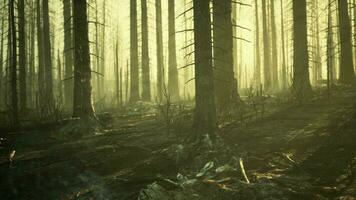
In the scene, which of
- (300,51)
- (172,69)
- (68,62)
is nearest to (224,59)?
(300,51)

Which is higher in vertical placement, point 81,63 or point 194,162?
point 81,63

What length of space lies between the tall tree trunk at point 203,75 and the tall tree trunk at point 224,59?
9.63 ft

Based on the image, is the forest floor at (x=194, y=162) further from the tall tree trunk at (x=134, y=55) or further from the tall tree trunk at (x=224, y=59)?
the tall tree trunk at (x=134, y=55)

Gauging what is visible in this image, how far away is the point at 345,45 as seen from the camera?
14.0 meters

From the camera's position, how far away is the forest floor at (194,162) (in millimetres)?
5668

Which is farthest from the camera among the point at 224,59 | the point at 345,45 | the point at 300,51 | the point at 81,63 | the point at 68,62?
the point at 68,62

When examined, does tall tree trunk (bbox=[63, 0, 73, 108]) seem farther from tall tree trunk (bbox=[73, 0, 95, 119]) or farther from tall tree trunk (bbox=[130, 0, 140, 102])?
tall tree trunk (bbox=[73, 0, 95, 119])

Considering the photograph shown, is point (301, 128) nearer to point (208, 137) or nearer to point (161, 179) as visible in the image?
point (208, 137)

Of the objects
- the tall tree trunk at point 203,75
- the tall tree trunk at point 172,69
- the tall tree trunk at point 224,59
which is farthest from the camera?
the tall tree trunk at point 172,69

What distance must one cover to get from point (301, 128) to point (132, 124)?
5220mm

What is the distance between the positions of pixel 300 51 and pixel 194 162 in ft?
23.1

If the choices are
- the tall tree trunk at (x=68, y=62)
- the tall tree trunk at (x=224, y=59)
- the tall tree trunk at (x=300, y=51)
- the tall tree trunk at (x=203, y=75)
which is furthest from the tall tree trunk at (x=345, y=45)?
the tall tree trunk at (x=68, y=62)

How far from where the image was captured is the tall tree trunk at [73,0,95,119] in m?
10.5

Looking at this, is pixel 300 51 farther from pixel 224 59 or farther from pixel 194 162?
pixel 194 162
